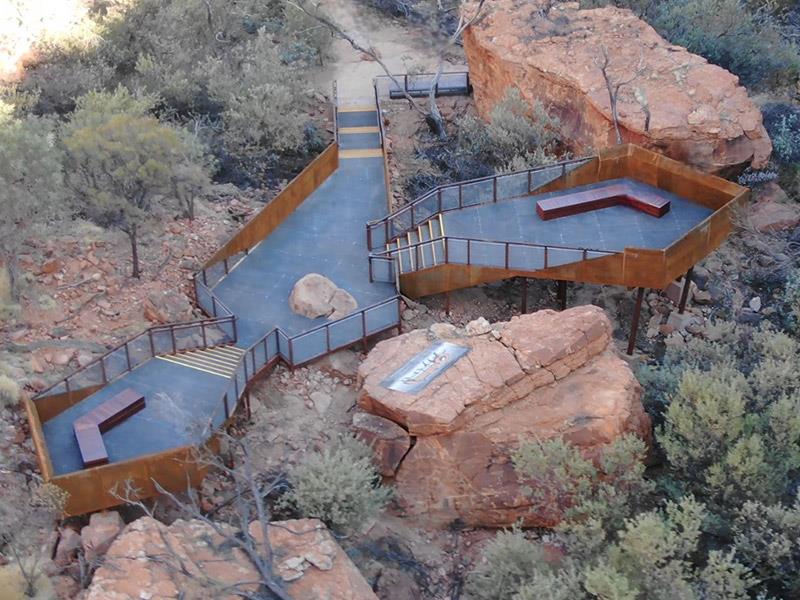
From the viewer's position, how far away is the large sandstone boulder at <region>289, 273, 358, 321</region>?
1800 centimetres

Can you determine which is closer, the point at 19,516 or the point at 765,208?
the point at 19,516

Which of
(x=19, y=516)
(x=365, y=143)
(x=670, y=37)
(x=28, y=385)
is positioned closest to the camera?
(x=19, y=516)

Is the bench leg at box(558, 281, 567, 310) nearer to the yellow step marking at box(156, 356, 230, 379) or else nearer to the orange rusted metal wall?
the orange rusted metal wall

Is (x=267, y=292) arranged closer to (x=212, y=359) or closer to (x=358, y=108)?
(x=212, y=359)

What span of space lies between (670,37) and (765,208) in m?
8.17

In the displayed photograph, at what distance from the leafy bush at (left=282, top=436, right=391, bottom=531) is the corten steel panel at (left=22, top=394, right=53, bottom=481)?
3.50 meters

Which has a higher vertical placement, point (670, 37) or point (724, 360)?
point (670, 37)

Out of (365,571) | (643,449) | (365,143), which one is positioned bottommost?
(365,571)

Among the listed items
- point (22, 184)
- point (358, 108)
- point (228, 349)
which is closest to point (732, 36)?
point (358, 108)

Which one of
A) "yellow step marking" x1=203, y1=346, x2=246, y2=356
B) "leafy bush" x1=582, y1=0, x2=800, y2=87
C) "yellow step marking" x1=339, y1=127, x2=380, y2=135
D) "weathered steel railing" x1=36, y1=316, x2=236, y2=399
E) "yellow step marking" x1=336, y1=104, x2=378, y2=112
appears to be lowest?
"yellow step marking" x1=203, y1=346, x2=246, y2=356

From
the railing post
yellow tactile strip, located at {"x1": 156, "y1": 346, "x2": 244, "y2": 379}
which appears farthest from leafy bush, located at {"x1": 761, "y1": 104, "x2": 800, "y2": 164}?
yellow tactile strip, located at {"x1": 156, "y1": 346, "x2": 244, "y2": 379}

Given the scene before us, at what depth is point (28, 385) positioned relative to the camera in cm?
1538

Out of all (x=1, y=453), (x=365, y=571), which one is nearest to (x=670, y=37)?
(x=365, y=571)

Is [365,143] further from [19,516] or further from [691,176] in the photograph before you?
[19,516]
